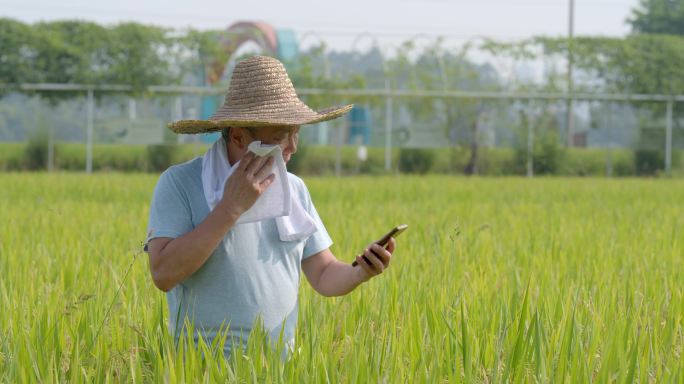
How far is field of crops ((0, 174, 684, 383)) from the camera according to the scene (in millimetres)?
2053

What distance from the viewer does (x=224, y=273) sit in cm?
224

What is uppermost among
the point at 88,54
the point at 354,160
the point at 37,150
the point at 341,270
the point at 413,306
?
the point at 88,54

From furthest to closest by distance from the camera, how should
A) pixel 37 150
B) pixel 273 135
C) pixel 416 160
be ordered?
pixel 416 160 < pixel 37 150 < pixel 273 135

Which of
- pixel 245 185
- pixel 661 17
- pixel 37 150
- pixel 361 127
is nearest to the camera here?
pixel 245 185

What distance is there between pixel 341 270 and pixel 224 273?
10.8 inches

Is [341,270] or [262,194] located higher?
[262,194]

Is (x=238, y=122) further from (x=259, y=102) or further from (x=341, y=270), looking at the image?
(x=341, y=270)

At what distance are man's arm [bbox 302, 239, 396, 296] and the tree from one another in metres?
37.0

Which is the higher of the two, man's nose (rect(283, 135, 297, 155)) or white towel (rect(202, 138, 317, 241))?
man's nose (rect(283, 135, 297, 155))

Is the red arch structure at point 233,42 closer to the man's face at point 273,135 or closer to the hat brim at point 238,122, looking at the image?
the hat brim at point 238,122

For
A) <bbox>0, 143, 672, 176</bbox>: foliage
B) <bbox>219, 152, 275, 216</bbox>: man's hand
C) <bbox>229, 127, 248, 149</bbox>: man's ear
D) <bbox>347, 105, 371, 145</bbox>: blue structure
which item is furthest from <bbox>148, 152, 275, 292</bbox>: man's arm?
<bbox>347, 105, 371, 145</bbox>: blue structure

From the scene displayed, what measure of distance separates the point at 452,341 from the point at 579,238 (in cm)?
345

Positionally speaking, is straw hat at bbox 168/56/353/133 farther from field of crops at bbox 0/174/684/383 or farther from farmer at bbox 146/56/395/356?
field of crops at bbox 0/174/684/383

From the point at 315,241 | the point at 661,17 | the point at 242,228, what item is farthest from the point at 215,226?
the point at 661,17
